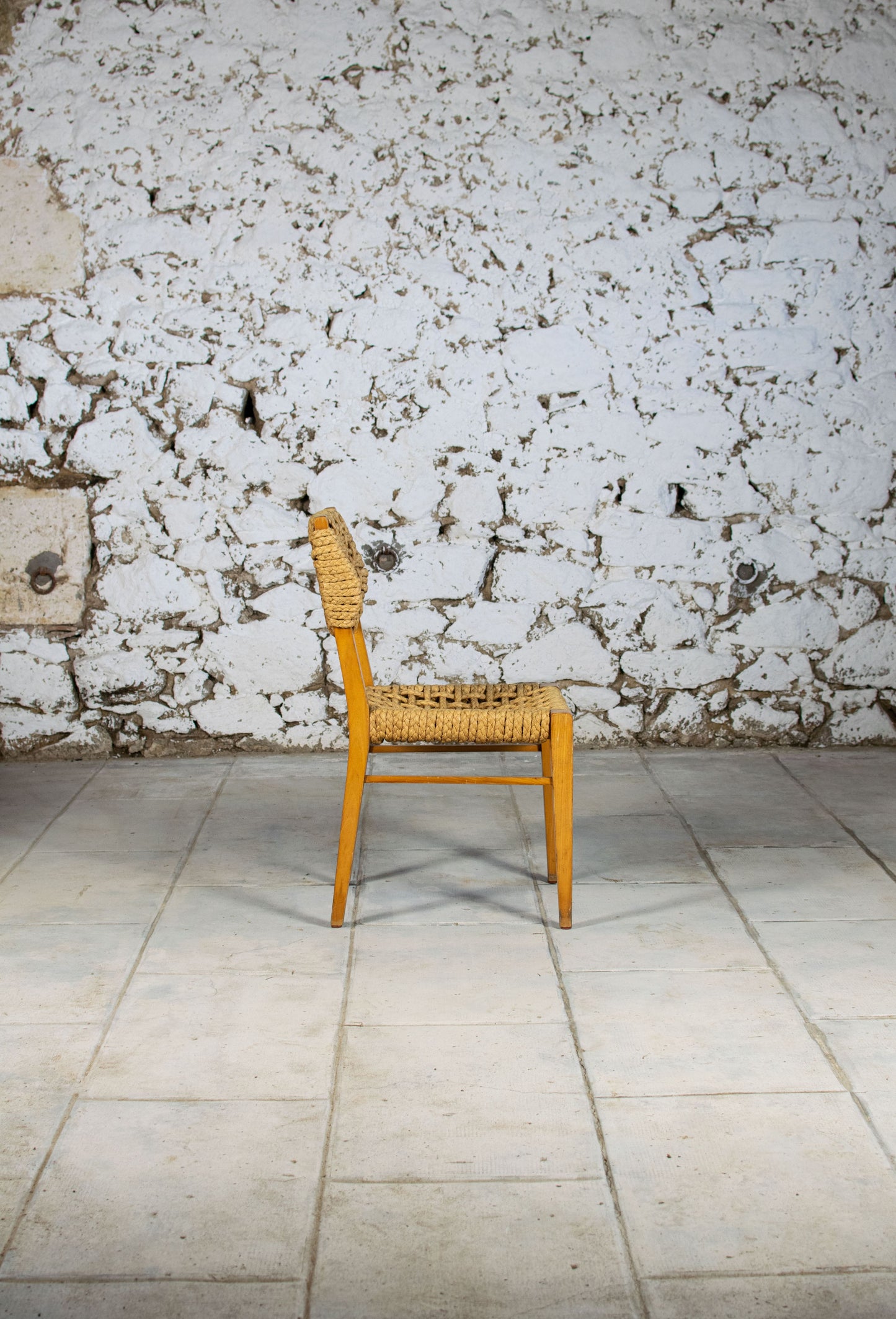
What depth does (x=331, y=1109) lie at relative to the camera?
1.59 metres

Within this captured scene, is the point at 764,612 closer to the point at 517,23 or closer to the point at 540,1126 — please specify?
the point at 517,23

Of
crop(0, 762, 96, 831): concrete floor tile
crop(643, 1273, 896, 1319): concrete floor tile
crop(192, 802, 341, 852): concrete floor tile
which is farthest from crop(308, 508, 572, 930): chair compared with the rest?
crop(0, 762, 96, 831): concrete floor tile

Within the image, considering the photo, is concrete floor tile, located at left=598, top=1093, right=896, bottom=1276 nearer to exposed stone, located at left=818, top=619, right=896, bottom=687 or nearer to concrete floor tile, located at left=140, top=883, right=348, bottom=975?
concrete floor tile, located at left=140, top=883, right=348, bottom=975

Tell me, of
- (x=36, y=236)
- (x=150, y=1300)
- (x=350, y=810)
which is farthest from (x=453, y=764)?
(x=150, y=1300)

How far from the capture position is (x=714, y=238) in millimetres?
3393

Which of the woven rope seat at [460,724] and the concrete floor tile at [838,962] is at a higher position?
the woven rope seat at [460,724]

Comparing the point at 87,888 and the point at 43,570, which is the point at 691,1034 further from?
the point at 43,570

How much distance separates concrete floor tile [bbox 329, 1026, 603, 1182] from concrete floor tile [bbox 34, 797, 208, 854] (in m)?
1.13

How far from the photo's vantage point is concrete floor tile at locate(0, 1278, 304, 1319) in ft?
3.95

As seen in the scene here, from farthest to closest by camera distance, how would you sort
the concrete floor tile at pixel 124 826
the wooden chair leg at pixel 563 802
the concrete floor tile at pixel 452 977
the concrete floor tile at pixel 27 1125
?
the concrete floor tile at pixel 124 826 → the wooden chair leg at pixel 563 802 → the concrete floor tile at pixel 452 977 → the concrete floor tile at pixel 27 1125

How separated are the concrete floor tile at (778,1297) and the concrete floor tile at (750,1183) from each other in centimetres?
2

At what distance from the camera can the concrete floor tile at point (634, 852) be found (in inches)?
99.0

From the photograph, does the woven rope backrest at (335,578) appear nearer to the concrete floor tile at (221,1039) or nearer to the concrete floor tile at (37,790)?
the concrete floor tile at (221,1039)

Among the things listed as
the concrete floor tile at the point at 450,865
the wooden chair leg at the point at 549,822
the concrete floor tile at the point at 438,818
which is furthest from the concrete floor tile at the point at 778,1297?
the concrete floor tile at the point at 438,818
